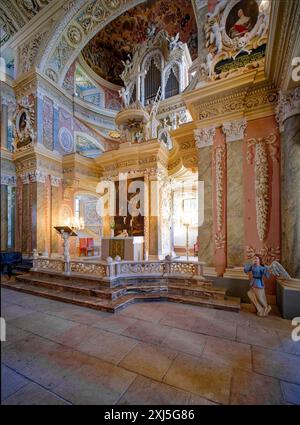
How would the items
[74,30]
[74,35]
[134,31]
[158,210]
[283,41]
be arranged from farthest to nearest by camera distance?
[134,31], [74,35], [74,30], [158,210], [283,41]

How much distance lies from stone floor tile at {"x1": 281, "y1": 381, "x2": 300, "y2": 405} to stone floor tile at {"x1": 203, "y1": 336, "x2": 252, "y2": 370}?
39cm

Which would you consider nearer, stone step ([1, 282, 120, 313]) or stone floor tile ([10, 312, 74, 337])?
stone floor tile ([10, 312, 74, 337])

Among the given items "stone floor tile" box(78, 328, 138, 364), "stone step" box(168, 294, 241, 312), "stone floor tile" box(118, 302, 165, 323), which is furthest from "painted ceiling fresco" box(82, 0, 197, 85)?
"stone floor tile" box(78, 328, 138, 364)

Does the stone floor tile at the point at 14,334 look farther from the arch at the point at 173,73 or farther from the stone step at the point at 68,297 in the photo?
the arch at the point at 173,73

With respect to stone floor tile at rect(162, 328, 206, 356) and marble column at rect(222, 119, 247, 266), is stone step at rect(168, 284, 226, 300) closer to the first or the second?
marble column at rect(222, 119, 247, 266)

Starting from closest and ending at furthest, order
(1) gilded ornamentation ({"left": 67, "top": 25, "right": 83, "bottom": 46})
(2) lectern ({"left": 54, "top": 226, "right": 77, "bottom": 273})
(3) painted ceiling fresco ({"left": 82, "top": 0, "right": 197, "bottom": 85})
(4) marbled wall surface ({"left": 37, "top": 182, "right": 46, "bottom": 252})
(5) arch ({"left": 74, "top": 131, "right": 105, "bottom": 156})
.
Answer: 1. (2) lectern ({"left": 54, "top": 226, "right": 77, "bottom": 273})
2. (4) marbled wall surface ({"left": 37, "top": 182, "right": 46, "bottom": 252})
3. (1) gilded ornamentation ({"left": 67, "top": 25, "right": 83, "bottom": 46})
4. (3) painted ceiling fresco ({"left": 82, "top": 0, "right": 197, "bottom": 85})
5. (5) arch ({"left": 74, "top": 131, "right": 105, "bottom": 156})

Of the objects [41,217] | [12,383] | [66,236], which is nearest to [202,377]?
[12,383]

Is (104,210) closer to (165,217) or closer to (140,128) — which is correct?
(165,217)

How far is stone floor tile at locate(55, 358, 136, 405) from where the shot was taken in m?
1.96

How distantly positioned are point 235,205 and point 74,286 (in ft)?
16.4

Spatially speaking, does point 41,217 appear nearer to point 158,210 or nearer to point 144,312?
point 158,210

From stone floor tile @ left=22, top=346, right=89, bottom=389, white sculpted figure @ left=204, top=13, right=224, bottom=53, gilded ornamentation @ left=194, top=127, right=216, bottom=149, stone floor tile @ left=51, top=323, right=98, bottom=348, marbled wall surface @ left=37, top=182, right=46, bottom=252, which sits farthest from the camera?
marbled wall surface @ left=37, top=182, right=46, bottom=252

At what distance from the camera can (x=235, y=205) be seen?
518cm

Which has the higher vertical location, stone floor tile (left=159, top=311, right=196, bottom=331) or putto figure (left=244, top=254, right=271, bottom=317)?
putto figure (left=244, top=254, right=271, bottom=317)
